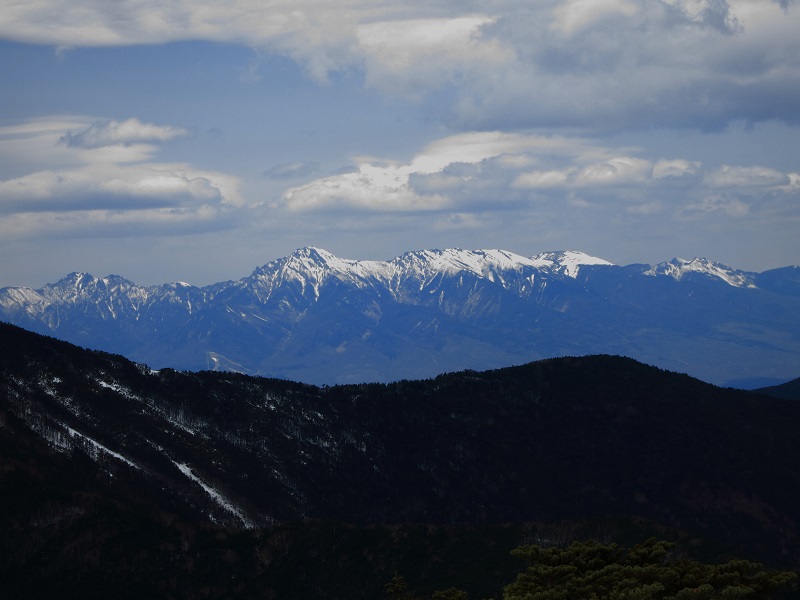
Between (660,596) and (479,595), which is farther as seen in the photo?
(479,595)

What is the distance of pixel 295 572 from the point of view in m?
199

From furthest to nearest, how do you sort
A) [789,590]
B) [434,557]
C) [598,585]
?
1. [434,557]
2. [789,590]
3. [598,585]

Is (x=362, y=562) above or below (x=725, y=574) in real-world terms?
below

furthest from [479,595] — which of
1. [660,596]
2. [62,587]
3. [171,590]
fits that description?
[660,596]

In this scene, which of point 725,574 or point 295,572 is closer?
point 725,574

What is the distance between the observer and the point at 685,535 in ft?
650

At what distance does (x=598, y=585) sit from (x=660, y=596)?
4673 millimetres

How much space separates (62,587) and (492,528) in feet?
242

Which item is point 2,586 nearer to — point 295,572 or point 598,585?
point 295,572

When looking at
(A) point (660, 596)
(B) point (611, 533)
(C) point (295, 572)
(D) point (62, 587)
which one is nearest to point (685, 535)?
(B) point (611, 533)

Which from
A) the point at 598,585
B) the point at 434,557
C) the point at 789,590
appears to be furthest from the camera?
the point at 434,557

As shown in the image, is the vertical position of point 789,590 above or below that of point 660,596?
below

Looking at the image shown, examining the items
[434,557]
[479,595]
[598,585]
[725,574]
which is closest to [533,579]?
[598,585]

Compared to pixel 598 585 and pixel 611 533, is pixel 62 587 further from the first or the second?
pixel 598 585
